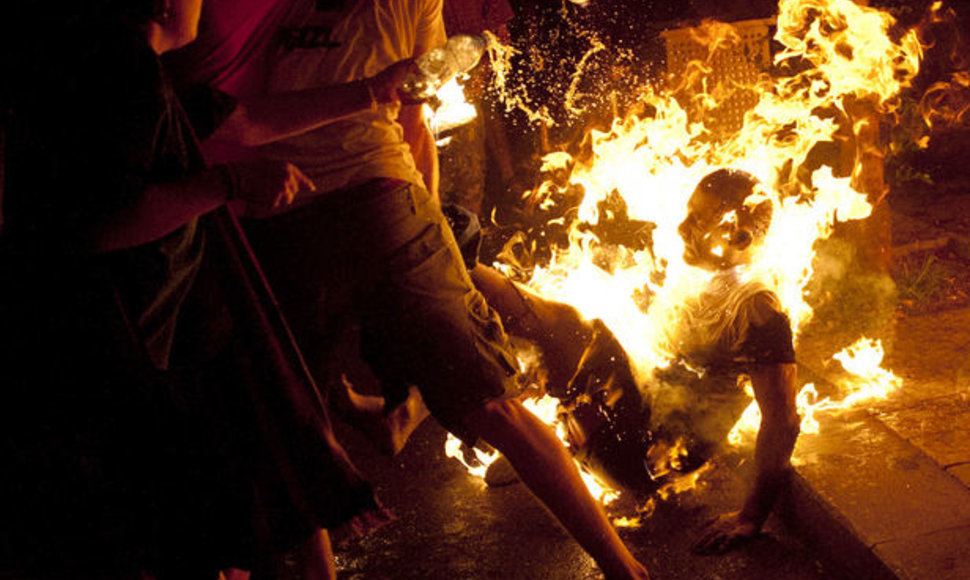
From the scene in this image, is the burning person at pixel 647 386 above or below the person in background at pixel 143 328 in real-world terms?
below

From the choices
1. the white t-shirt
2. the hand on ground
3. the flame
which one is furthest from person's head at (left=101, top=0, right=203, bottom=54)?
the hand on ground

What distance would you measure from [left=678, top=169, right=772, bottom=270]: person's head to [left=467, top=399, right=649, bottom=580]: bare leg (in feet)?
5.05

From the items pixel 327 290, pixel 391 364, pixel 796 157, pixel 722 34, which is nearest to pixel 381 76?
pixel 327 290

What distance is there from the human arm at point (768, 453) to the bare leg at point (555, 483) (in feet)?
2.25

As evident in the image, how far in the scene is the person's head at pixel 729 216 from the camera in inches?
148

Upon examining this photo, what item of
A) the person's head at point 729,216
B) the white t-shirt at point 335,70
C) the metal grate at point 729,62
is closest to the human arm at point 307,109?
the white t-shirt at point 335,70

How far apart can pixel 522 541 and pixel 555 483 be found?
3.15 feet

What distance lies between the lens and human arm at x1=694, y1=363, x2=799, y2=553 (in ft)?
11.1

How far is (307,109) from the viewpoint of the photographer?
9.05 ft

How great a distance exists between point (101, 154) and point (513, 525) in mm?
2778

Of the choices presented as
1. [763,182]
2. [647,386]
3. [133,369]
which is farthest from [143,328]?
[763,182]

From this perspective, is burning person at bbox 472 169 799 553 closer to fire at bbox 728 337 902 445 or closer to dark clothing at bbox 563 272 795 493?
dark clothing at bbox 563 272 795 493

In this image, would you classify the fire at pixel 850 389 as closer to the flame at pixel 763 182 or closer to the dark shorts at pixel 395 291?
the flame at pixel 763 182

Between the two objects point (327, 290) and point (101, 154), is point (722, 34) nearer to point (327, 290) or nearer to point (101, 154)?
point (327, 290)
